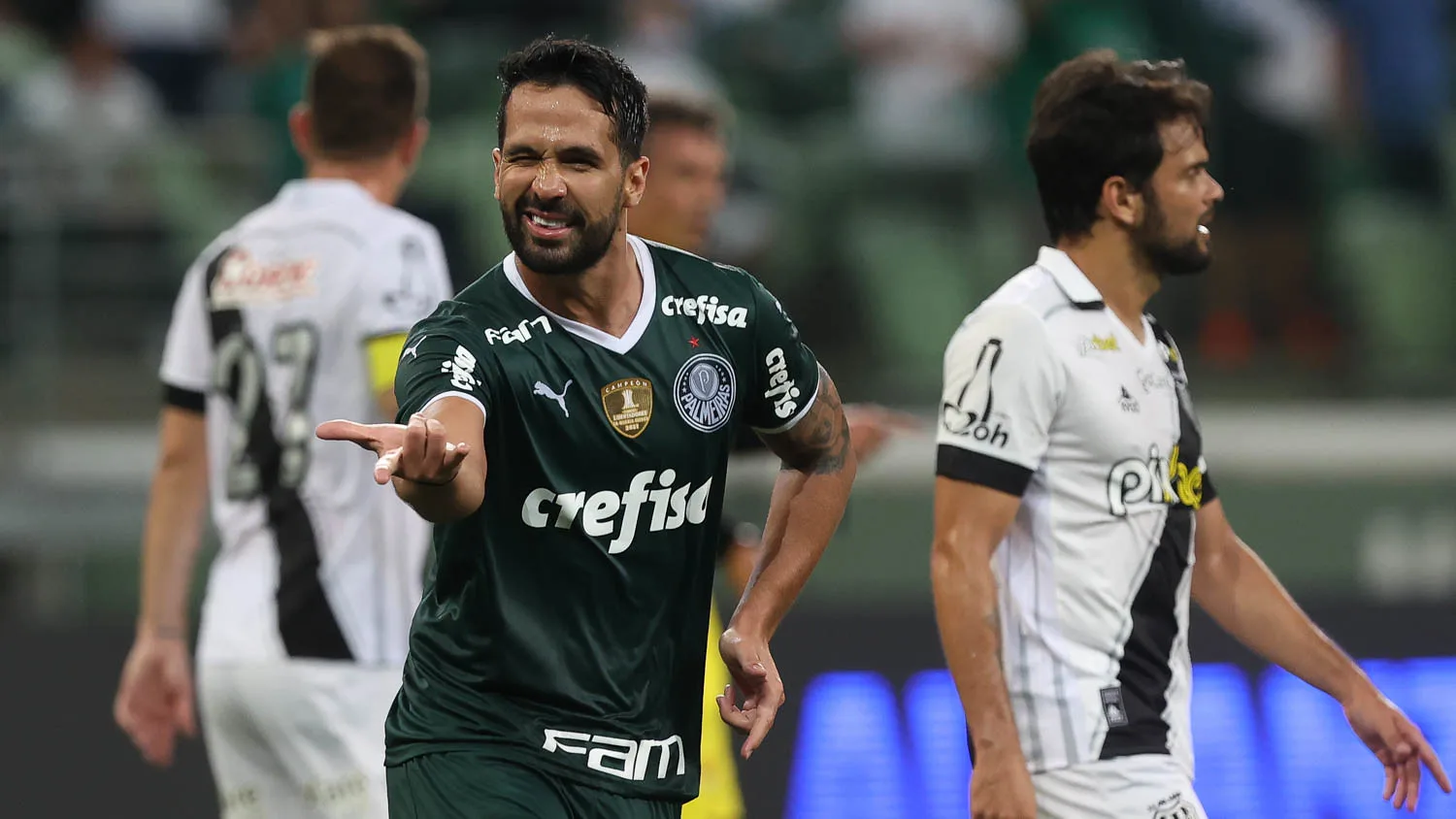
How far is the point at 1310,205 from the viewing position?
32.8 feet

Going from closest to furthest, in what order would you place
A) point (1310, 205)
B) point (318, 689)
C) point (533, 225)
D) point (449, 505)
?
point (449, 505), point (533, 225), point (318, 689), point (1310, 205)

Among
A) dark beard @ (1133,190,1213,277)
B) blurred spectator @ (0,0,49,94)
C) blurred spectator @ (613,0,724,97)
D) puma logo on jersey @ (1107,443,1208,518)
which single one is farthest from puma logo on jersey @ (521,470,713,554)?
blurred spectator @ (0,0,49,94)

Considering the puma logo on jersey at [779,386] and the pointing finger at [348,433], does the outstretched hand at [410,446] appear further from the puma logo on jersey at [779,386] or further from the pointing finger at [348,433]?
the puma logo on jersey at [779,386]

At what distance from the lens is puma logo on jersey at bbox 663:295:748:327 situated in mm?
3881

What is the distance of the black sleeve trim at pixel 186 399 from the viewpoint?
532cm

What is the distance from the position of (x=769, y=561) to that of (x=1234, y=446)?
6.65m

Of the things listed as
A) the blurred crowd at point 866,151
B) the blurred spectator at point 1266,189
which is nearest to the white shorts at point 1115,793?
the blurred crowd at point 866,151

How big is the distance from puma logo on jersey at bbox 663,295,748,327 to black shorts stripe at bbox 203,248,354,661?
1.61 metres

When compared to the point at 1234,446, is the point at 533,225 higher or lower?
lower

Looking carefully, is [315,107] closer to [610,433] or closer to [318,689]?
[318,689]

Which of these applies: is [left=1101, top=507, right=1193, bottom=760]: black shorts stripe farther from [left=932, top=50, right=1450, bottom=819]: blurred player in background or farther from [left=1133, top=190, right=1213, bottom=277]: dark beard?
[left=1133, top=190, right=1213, bottom=277]: dark beard

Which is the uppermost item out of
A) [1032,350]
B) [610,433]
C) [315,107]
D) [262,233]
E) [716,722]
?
[315,107]

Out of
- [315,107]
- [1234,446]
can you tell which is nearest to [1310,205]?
[1234,446]

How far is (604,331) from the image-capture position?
148 inches
